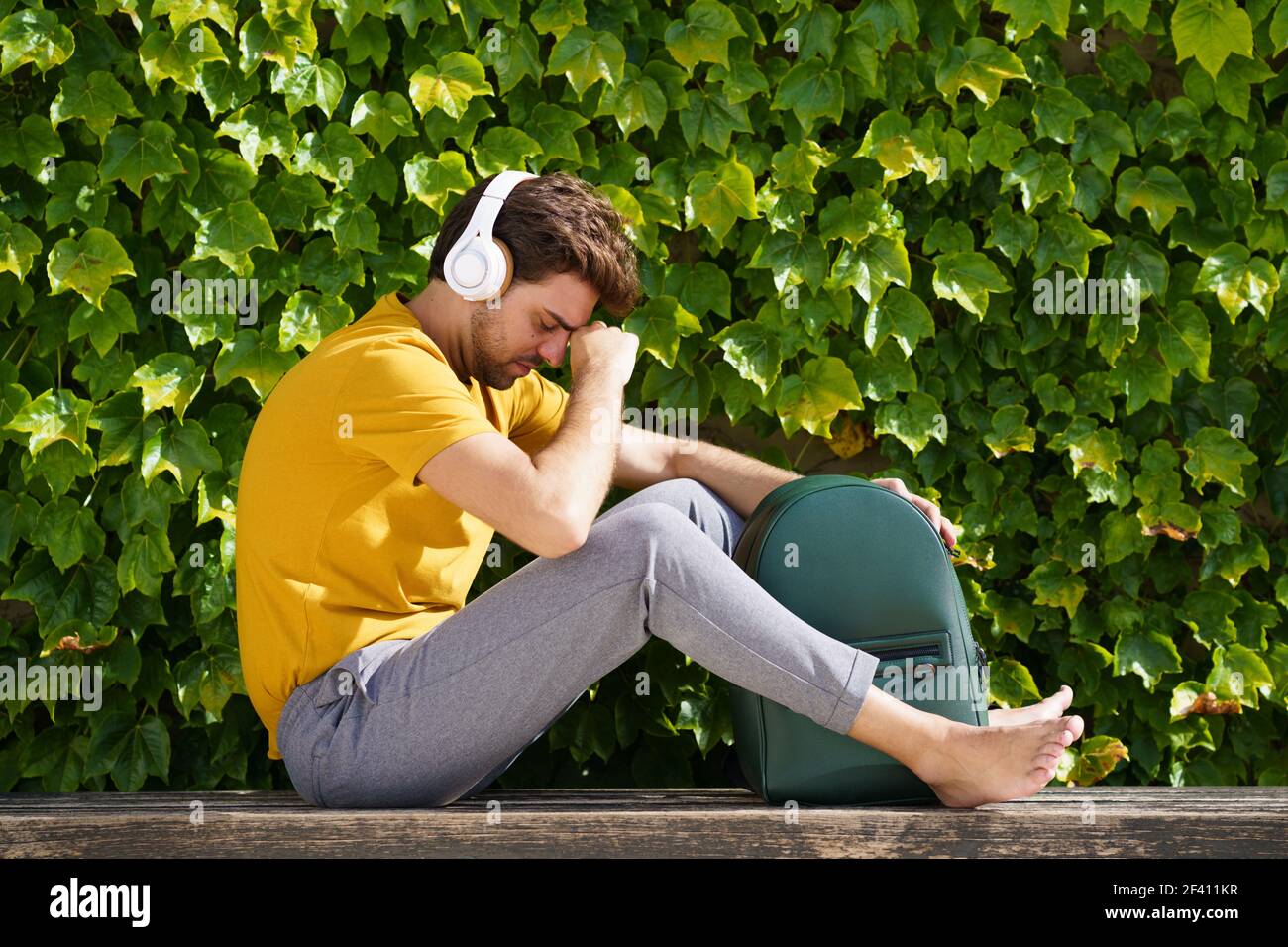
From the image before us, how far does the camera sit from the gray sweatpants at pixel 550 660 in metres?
1.26

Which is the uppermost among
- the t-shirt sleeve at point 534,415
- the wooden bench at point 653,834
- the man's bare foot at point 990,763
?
the t-shirt sleeve at point 534,415

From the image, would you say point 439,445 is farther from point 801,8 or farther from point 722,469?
point 801,8

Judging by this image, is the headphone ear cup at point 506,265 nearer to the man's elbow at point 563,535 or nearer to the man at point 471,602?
the man at point 471,602

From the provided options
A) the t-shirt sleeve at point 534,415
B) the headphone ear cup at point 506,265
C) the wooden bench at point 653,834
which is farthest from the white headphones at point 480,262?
the wooden bench at point 653,834

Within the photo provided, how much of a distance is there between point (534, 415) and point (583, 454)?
39 cm

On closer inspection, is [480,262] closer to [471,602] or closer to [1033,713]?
[471,602]

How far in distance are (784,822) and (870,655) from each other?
0.66ft

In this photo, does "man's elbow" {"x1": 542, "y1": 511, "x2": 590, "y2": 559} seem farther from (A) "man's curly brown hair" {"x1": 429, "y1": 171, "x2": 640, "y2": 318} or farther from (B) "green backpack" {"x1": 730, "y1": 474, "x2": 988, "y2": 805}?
(A) "man's curly brown hair" {"x1": 429, "y1": 171, "x2": 640, "y2": 318}

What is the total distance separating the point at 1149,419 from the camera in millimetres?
1959

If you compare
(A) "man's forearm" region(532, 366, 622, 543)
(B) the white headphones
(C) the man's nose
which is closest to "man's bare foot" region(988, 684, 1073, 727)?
(A) "man's forearm" region(532, 366, 622, 543)

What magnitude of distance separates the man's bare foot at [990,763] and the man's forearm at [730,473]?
17.0 inches

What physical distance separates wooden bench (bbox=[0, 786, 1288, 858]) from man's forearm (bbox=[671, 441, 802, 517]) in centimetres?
51

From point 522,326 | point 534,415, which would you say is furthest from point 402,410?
point 534,415
